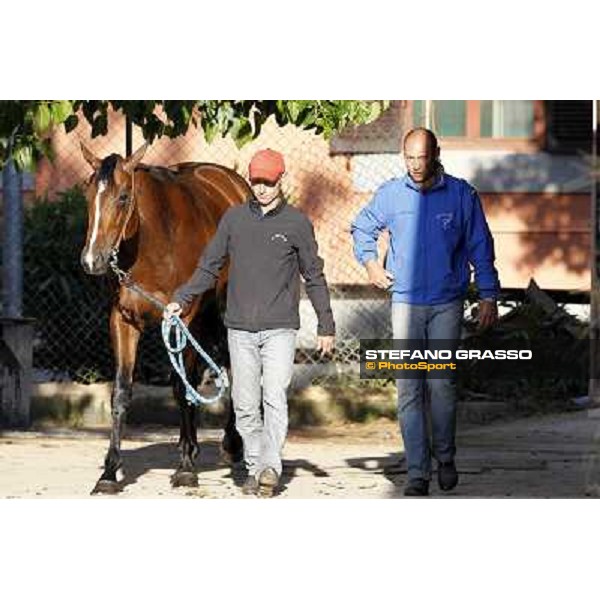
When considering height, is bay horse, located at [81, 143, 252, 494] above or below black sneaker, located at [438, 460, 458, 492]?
above

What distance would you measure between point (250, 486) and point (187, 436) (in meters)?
0.77

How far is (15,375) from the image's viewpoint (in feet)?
50.4

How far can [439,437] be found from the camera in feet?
39.7

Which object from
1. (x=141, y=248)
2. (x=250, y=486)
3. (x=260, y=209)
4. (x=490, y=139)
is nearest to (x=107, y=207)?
(x=141, y=248)

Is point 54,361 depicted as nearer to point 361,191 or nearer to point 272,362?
point 361,191

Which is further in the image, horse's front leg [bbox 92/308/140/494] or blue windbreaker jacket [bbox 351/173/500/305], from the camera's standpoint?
horse's front leg [bbox 92/308/140/494]

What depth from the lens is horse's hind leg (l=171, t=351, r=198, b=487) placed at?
1236cm

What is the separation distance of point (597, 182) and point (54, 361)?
4271 mm

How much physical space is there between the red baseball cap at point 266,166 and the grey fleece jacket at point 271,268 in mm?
226

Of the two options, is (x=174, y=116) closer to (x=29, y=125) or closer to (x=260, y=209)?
(x=29, y=125)

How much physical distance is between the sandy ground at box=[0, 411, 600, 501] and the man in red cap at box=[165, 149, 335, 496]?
0.61 metres

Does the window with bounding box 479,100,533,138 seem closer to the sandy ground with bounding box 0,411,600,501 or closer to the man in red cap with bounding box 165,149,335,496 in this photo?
the sandy ground with bounding box 0,411,600,501

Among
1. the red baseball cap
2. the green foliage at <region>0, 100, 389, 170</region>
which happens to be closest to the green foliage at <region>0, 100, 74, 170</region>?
the green foliage at <region>0, 100, 389, 170</region>

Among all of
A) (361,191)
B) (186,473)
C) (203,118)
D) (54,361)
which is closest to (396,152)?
(361,191)
